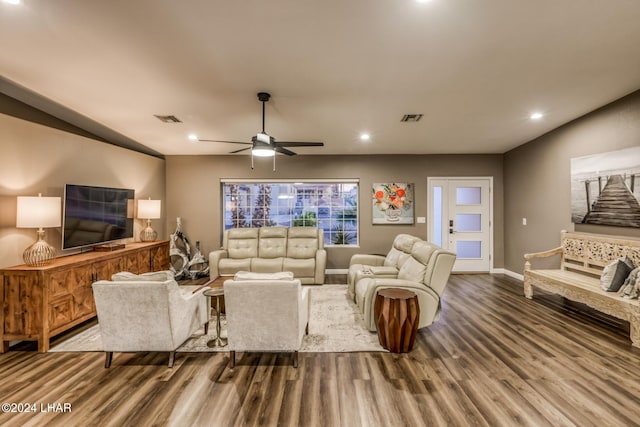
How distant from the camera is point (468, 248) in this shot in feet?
19.7

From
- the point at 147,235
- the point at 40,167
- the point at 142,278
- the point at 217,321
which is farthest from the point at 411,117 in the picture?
the point at 147,235

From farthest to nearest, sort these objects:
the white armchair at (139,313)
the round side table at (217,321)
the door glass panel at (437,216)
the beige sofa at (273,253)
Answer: the door glass panel at (437,216) < the beige sofa at (273,253) < the round side table at (217,321) < the white armchair at (139,313)

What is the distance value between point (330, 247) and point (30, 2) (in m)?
5.18

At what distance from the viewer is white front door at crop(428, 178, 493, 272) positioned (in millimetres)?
5973

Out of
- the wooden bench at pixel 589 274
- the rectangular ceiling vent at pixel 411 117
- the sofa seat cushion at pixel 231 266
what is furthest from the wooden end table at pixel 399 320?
the sofa seat cushion at pixel 231 266

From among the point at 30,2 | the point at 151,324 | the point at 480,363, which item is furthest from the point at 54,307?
the point at 480,363

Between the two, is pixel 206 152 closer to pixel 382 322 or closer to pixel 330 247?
pixel 330 247

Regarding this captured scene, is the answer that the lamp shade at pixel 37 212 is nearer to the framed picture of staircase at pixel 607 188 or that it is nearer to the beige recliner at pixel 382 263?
the beige recliner at pixel 382 263

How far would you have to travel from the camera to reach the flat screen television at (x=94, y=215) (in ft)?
11.4

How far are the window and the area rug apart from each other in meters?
2.52

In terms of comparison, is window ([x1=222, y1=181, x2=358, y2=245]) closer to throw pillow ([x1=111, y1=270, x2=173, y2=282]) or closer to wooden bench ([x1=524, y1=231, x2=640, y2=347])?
wooden bench ([x1=524, y1=231, x2=640, y2=347])

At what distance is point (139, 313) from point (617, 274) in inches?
195

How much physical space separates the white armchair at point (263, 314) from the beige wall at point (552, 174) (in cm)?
422

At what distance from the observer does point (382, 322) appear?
2.75m
